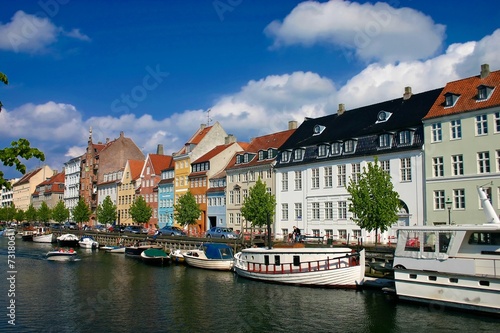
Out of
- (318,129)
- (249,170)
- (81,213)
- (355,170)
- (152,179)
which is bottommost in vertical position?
(81,213)

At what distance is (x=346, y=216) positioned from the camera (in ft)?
172

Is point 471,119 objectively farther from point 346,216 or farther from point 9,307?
point 9,307

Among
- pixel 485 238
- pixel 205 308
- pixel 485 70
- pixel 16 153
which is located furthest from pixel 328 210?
pixel 16 153

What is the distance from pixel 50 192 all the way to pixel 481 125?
409 feet

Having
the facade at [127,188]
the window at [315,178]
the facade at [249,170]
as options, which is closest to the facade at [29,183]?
the facade at [127,188]

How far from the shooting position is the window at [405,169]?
4656 centimetres

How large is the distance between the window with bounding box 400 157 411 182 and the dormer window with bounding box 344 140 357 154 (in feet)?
20.7

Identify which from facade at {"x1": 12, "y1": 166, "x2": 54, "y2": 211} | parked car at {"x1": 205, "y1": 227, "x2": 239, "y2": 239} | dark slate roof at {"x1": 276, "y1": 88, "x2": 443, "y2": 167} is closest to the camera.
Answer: dark slate roof at {"x1": 276, "y1": 88, "x2": 443, "y2": 167}

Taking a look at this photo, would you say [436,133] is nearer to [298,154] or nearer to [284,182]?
[298,154]

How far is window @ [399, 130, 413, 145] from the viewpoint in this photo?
46.8 meters

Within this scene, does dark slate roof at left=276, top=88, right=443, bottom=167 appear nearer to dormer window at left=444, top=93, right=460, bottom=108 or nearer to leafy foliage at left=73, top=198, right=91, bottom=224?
dormer window at left=444, top=93, right=460, bottom=108

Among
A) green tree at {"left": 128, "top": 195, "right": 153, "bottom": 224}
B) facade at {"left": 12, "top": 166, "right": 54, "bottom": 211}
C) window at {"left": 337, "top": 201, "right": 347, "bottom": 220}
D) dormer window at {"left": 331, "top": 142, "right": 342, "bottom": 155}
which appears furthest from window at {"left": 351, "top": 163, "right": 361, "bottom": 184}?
facade at {"left": 12, "top": 166, "right": 54, "bottom": 211}

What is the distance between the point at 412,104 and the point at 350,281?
83.3 ft

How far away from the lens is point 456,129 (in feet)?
143
